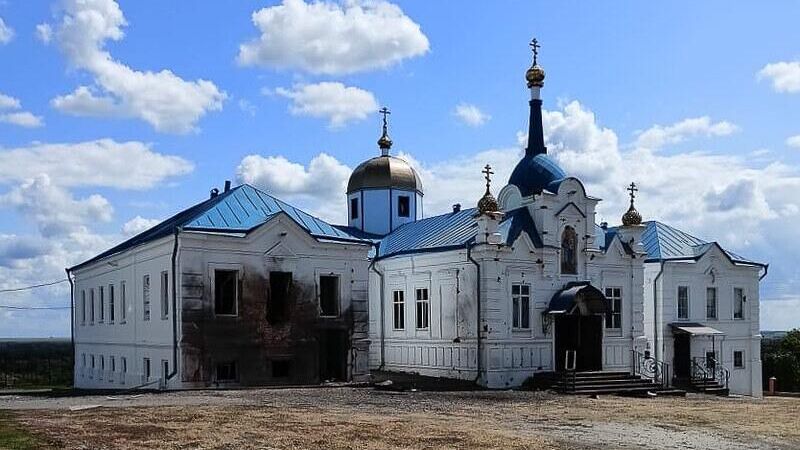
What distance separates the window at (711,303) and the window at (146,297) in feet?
70.2

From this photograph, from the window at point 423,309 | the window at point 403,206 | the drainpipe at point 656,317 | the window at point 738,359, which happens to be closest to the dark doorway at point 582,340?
the drainpipe at point 656,317

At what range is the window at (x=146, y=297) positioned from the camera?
96.4ft

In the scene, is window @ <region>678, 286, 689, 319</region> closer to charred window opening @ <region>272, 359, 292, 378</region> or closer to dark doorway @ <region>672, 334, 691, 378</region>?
dark doorway @ <region>672, 334, 691, 378</region>

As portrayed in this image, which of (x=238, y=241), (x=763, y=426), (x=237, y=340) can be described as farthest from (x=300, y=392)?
(x=763, y=426)

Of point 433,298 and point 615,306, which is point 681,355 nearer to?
point 615,306

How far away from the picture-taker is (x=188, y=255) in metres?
26.7

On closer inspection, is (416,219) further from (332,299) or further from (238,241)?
(238,241)

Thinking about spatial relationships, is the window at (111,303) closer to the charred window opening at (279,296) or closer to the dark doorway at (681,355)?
the charred window opening at (279,296)

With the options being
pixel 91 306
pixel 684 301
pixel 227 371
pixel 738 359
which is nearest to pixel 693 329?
pixel 684 301

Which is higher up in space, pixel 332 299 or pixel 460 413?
pixel 332 299

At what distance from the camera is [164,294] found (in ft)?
91.0

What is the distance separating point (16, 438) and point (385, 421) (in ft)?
22.3

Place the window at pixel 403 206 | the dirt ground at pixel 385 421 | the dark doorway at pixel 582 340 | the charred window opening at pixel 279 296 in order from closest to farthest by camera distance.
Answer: the dirt ground at pixel 385 421
the charred window opening at pixel 279 296
the dark doorway at pixel 582 340
the window at pixel 403 206

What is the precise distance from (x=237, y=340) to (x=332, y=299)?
359 centimetres
